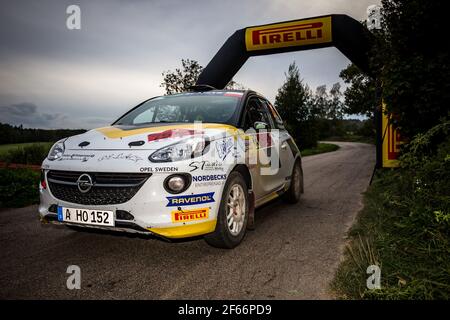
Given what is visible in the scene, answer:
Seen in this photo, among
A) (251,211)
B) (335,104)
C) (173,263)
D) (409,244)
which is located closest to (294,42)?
(251,211)

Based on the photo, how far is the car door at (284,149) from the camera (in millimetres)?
4891

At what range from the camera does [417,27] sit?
4.61m

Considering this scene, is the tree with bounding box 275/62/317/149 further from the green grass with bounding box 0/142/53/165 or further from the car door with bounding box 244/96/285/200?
the car door with bounding box 244/96/285/200

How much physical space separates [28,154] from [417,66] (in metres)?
11.5

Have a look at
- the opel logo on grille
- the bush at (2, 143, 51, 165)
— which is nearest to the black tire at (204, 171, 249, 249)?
the opel logo on grille

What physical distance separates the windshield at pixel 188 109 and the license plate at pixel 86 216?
4.43 feet

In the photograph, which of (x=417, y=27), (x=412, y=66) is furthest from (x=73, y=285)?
(x=417, y=27)

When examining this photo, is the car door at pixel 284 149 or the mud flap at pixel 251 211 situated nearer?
the mud flap at pixel 251 211

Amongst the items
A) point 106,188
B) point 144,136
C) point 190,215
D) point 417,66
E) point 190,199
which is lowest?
point 190,215

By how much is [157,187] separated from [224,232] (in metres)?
0.83

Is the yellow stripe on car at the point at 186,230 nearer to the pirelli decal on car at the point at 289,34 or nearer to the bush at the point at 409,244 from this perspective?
the bush at the point at 409,244

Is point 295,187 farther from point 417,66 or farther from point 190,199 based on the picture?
point 190,199

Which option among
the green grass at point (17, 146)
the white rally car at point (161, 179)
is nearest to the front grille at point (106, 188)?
the white rally car at point (161, 179)

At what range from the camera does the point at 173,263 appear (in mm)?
3002
